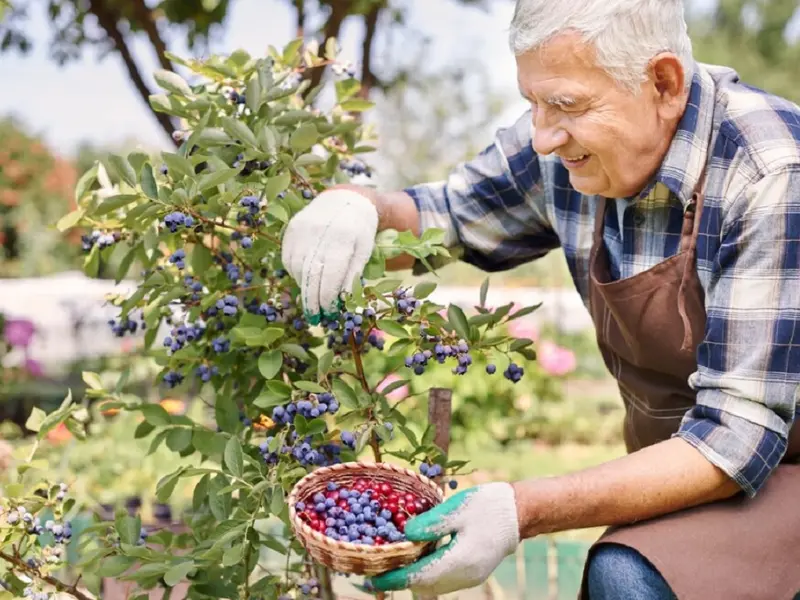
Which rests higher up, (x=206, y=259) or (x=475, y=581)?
(x=206, y=259)

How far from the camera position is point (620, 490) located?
4.36ft

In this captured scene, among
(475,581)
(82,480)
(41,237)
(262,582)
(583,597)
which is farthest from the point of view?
(41,237)

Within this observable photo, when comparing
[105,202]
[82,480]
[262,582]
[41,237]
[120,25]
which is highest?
[120,25]

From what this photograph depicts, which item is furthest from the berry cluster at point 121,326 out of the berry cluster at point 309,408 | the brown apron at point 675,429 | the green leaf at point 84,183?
the brown apron at point 675,429

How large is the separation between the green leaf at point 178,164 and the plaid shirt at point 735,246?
0.68 meters

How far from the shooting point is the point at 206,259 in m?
1.68

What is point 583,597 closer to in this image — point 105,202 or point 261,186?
point 261,186

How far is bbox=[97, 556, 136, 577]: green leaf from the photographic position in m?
1.50

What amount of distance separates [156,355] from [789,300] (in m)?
1.05

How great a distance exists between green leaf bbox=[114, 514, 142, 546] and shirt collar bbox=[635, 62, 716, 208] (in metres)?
1.02

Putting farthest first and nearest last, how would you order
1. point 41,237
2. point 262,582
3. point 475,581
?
1. point 41,237
2. point 262,582
3. point 475,581

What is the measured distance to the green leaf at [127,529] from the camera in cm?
154

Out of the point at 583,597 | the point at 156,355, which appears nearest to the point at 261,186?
the point at 156,355

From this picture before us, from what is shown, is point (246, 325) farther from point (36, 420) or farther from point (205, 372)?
point (36, 420)
